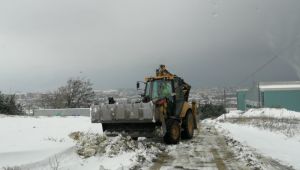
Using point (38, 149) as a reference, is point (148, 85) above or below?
above

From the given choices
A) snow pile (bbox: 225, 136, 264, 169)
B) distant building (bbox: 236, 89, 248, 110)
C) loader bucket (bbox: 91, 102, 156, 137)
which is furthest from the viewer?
distant building (bbox: 236, 89, 248, 110)

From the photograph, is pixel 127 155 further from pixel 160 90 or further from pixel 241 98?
pixel 241 98

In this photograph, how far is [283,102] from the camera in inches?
3873

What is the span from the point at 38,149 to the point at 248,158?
5589 millimetres

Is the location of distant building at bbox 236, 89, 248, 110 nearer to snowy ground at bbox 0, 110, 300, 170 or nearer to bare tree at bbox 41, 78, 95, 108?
bare tree at bbox 41, 78, 95, 108

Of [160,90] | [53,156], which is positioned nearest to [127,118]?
[160,90]

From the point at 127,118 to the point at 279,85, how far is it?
91355 mm

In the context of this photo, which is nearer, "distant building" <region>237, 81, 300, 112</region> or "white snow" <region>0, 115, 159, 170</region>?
"white snow" <region>0, 115, 159, 170</region>

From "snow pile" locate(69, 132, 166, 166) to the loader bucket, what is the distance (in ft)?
3.20

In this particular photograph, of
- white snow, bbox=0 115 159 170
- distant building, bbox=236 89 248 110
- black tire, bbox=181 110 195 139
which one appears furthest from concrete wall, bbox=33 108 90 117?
distant building, bbox=236 89 248 110

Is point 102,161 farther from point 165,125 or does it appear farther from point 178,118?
point 178,118

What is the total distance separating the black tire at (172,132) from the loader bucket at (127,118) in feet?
1.99

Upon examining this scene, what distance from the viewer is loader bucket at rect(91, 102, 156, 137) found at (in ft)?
54.0

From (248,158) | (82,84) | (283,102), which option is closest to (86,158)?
(248,158)
